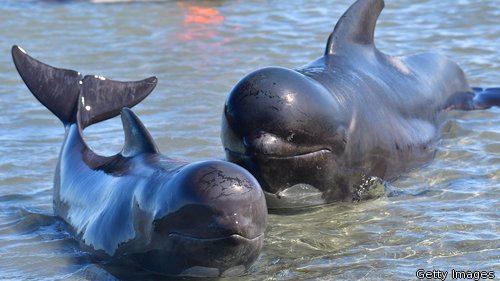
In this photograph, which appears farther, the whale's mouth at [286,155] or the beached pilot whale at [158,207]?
the whale's mouth at [286,155]

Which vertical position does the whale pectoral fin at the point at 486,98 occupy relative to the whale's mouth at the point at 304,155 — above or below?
below

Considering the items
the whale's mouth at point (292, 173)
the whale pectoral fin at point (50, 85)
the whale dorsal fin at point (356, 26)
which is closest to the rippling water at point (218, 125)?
the whale's mouth at point (292, 173)

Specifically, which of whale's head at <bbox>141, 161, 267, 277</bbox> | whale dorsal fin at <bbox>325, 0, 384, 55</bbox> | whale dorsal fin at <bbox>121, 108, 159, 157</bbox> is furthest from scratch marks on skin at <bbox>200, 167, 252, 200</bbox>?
whale dorsal fin at <bbox>325, 0, 384, 55</bbox>

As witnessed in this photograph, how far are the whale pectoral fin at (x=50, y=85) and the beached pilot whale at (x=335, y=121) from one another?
154 cm

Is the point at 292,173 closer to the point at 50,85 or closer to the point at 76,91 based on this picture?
the point at 76,91

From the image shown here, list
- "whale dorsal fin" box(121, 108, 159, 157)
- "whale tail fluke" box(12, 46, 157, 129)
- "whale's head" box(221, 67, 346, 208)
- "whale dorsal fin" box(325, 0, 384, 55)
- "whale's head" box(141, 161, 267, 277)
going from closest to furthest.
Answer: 1. "whale's head" box(141, 161, 267, 277)
2. "whale dorsal fin" box(121, 108, 159, 157)
3. "whale's head" box(221, 67, 346, 208)
4. "whale tail fluke" box(12, 46, 157, 129)
5. "whale dorsal fin" box(325, 0, 384, 55)

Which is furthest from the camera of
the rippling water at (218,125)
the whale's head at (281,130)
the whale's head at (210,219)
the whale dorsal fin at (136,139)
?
the whale's head at (281,130)

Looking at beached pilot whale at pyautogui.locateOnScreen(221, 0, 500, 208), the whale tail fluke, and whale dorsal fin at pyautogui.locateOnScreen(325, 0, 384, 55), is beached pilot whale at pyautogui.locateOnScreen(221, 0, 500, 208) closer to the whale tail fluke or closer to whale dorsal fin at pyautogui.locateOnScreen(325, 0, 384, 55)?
whale dorsal fin at pyautogui.locateOnScreen(325, 0, 384, 55)

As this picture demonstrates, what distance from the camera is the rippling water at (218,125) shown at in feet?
19.2

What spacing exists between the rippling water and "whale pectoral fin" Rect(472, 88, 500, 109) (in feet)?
0.47

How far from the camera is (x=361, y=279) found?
17.8 feet

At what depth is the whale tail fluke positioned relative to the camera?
7.41 metres

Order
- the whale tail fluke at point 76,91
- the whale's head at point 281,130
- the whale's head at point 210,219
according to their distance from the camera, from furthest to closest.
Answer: the whale tail fluke at point 76,91
the whale's head at point 281,130
the whale's head at point 210,219

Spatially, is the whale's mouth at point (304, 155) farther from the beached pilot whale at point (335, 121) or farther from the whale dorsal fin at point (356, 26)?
the whale dorsal fin at point (356, 26)
